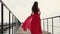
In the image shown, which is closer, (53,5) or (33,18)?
(33,18)

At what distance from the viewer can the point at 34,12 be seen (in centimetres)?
329

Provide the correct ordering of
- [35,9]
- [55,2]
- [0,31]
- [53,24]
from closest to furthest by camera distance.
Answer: [0,31] → [35,9] → [53,24] → [55,2]

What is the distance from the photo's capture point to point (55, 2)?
15.2 metres

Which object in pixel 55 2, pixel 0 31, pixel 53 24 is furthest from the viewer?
pixel 55 2

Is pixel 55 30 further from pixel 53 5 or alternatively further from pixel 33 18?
pixel 53 5

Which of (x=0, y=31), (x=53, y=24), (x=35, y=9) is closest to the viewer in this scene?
(x=0, y=31)

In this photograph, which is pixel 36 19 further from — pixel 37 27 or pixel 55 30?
pixel 55 30

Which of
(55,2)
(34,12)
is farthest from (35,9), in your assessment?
(55,2)

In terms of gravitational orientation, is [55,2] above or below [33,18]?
above

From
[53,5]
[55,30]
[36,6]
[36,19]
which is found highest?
[53,5]

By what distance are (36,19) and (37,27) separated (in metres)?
0.16

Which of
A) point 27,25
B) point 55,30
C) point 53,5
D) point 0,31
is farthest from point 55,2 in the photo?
point 0,31

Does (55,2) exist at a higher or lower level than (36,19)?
higher

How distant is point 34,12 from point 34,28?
12.1 inches
